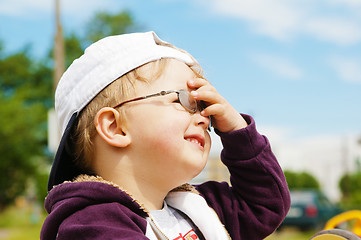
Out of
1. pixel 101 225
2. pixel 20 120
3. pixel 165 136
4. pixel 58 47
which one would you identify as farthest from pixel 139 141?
pixel 20 120

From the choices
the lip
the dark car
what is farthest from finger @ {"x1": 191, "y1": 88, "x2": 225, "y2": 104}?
the dark car

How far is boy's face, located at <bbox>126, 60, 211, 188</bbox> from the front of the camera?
151 centimetres

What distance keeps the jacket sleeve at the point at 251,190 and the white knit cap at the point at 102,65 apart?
0.36 metres

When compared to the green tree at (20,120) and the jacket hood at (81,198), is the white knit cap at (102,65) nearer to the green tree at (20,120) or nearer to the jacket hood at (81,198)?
the jacket hood at (81,198)

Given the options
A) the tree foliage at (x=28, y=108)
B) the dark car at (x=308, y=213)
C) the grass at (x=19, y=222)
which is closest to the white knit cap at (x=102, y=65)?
the dark car at (x=308, y=213)

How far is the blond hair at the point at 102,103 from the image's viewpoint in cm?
157

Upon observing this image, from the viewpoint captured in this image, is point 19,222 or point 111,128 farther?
point 19,222

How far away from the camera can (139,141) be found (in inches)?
60.1

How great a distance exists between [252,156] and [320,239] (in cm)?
36

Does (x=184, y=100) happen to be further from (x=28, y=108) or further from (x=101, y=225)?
(x=28, y=108)

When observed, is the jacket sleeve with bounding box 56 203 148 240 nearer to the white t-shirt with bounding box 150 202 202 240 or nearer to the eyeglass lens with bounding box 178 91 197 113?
the white t-shirt with bounding box 150 202 202 240

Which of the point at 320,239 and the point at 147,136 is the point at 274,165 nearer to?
the point at 320,239

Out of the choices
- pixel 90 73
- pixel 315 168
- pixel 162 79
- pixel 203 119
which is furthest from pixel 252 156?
pixel 315 168

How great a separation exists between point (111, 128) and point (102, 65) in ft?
0.67
